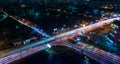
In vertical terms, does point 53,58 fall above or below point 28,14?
below

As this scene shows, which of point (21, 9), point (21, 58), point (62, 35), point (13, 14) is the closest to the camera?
point (21, 58)

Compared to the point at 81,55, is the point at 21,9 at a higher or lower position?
higher

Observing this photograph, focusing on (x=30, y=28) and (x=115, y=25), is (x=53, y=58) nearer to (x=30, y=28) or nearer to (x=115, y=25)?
(x=30, y=28)

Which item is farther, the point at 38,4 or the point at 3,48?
the point at 38,4

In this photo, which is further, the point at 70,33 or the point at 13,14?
the point at 13,14

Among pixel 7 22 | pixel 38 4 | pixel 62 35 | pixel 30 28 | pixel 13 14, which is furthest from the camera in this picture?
pixel 38 4

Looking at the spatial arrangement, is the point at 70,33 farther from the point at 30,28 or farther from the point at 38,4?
the point at 38,4

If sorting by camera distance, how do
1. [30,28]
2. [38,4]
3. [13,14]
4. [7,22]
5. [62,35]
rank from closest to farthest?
[62,35], [30,28], [7,22], [13,14], [38,4]

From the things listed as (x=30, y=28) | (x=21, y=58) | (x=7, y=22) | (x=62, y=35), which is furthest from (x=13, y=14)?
(x=21, y=58)

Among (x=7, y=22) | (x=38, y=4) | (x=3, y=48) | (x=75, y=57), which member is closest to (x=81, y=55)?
(x=75, y=57)
